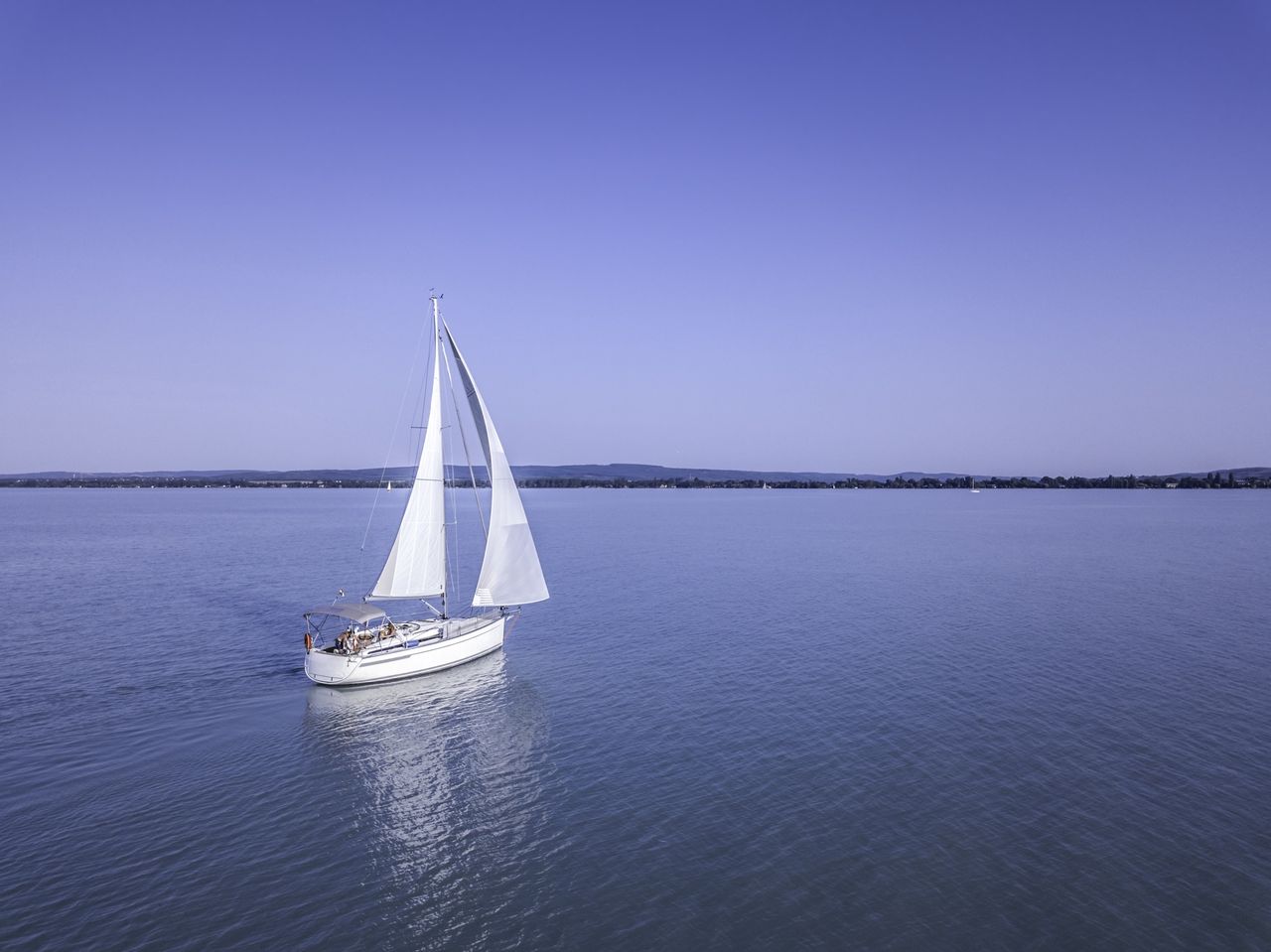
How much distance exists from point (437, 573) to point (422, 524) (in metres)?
3.00

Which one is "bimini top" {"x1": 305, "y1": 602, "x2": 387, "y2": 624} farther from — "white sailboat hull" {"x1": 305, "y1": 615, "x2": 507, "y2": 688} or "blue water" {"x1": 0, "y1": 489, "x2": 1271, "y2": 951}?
"blue water" {"x1": 0, "y1": 489, "x2": 1271, "y2": 951}

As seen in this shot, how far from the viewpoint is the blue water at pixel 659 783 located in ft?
53.2

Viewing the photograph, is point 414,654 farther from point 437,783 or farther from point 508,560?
point 437,783

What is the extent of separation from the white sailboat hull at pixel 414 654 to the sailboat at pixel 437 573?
0.05 meters

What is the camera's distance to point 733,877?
1766 centimetres

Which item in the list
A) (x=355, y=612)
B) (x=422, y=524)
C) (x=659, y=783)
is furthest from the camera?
(x=422, y=524)

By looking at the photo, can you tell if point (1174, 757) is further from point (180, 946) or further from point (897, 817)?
point (180, 946)

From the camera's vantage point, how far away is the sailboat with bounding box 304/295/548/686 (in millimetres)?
34250

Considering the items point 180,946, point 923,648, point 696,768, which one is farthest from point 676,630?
point 180,946

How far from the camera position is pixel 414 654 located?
112 feet

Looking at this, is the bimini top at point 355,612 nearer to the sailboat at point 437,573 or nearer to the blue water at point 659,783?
the sailboat at point 437,573

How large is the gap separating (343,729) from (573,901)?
49.9 ft

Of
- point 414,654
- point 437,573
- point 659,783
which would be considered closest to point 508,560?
point 437,573

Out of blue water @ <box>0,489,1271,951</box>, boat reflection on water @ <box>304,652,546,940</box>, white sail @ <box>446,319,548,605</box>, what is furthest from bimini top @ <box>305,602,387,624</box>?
white sail @ <box>446,319,548,605</box>
